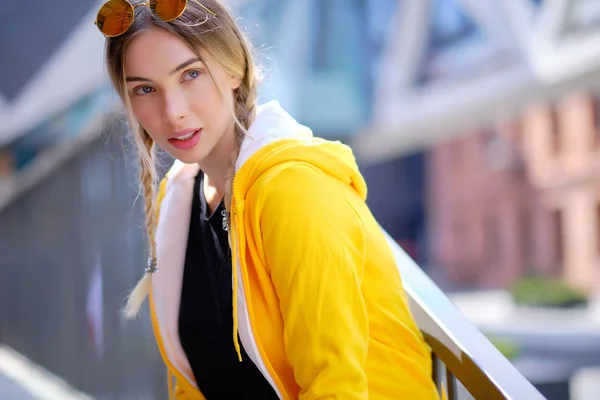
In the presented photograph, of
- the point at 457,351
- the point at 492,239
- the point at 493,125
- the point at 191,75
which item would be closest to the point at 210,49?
the point at 191,75

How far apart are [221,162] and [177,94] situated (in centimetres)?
16

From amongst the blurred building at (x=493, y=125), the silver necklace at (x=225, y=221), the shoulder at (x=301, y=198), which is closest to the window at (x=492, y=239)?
the blurred building at (x=493, y=125)

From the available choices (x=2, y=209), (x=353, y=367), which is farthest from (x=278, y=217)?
(x=2, y=209)

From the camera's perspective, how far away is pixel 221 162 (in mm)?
1514

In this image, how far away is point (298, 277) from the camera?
123 centimetres

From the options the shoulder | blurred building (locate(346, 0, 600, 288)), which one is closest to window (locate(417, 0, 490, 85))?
blurred building (locate(346, 0, 600, 288))

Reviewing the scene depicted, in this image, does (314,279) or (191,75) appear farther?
(191,75)

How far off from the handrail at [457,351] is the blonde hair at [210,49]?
0.42m

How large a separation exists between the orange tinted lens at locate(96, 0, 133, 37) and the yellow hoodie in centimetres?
27

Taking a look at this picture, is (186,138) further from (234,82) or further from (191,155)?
(234,82)

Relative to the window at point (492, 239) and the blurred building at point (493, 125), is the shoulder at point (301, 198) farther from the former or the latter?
the window at point (492, 239)

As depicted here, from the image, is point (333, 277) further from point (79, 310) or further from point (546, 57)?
point (546, 57)

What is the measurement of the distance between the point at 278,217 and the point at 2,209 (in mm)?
4485

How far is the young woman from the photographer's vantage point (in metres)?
1.23
